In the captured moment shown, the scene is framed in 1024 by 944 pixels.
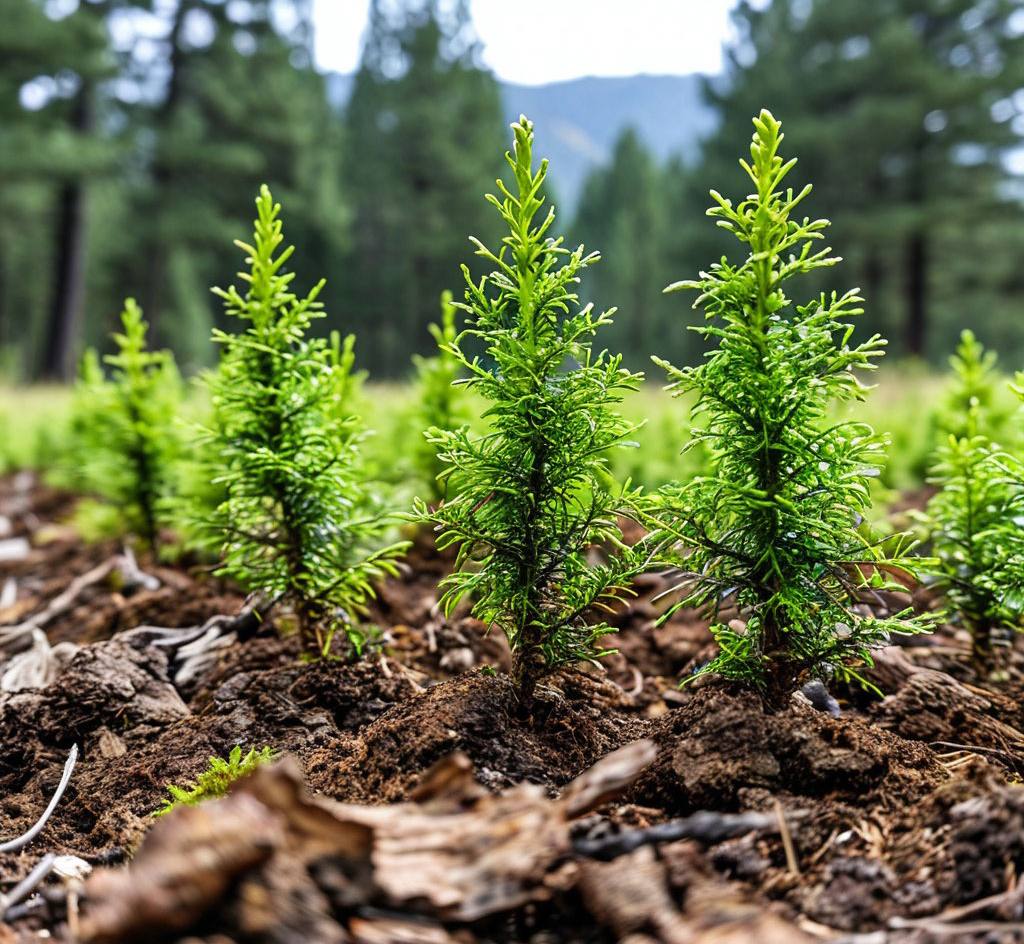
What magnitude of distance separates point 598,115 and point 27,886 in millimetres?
90542

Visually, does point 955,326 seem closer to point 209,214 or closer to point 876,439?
point 209,214

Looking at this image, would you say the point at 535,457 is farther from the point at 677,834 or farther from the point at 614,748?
the point at 677,834

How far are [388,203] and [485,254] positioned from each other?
36.4 m

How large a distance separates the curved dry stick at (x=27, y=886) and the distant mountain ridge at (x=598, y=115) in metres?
42.6

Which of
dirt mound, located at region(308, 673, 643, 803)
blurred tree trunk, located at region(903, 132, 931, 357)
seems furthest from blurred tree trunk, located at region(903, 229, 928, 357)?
dirt mound, located at region(308, 673, 643, 803)

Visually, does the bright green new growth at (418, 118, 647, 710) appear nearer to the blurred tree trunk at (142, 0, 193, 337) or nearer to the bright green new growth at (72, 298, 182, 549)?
the bright green new growth at (72, 298, 182, 549)

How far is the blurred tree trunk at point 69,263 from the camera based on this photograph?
2155 cm

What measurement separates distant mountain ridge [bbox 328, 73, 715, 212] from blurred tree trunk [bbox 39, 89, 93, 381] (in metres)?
21.2

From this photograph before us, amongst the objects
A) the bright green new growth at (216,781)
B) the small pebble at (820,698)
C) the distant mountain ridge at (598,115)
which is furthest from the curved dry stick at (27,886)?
the distant mountain ridge at (598,115)

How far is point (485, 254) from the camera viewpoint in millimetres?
2045

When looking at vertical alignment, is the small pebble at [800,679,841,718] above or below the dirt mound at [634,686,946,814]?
below

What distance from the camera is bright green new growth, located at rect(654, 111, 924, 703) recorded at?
1.96 meters

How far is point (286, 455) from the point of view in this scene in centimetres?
268

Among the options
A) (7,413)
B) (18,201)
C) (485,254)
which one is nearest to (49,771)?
(485,254)
